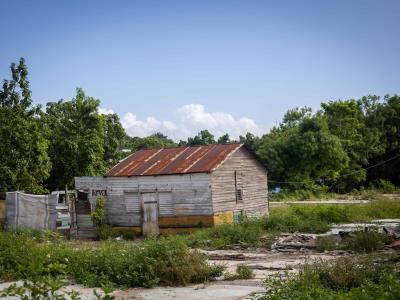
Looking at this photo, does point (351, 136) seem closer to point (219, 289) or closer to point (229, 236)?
point (229, 236)

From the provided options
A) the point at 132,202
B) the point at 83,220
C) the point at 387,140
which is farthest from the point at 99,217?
the point at 387,140

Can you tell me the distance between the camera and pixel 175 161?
2619 cm

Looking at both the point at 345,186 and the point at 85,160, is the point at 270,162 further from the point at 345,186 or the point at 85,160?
the point at 85,160

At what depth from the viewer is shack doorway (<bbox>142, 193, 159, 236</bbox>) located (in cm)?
2514

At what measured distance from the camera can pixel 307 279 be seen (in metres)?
9.37

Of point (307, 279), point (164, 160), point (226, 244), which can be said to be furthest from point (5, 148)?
point (307, 279)

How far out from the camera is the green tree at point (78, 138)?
35031 millimetres

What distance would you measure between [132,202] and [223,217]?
486 centimetres

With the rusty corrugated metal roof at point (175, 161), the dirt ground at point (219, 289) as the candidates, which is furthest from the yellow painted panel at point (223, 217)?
the dirt ground at point (219, 289)

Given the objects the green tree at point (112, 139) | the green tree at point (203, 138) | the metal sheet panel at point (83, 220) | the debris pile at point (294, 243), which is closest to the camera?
the debris pile at point (294, 243)

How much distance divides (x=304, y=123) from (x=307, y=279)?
1578 inches

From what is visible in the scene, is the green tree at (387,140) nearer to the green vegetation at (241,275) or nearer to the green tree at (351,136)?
the green tree at (351,136)

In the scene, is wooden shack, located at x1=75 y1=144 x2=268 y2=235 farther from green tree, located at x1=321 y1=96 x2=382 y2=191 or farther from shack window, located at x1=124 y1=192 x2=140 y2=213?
green tree, located at x1=321 y1=96 x2=382 y2=191

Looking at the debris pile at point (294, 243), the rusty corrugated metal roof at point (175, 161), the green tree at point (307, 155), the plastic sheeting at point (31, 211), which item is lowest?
the debris pile at point (294, 243)
